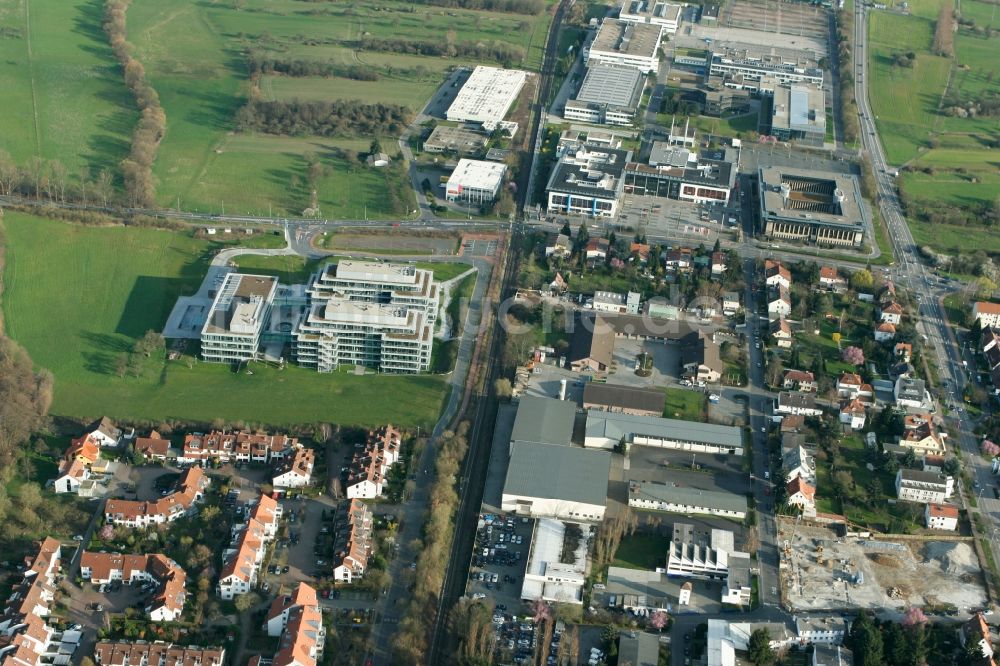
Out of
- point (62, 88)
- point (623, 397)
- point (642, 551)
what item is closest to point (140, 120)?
point (62, 88)

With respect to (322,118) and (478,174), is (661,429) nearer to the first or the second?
(478,174)

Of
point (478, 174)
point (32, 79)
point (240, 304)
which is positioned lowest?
point (240, 304)

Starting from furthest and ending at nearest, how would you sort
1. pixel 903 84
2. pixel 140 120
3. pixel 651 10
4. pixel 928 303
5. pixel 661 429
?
pixel 651 10 → pixel 903 84 → pixel 140 120 → pixel 928 303 → pixel 661 429

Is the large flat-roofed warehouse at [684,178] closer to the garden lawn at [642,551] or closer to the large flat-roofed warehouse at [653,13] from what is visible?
the large flat-roofed warehouse at [653,13]

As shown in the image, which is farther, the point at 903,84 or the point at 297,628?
the point at 903,84

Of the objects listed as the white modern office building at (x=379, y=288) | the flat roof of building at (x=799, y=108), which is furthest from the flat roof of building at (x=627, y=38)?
Result: the white modern office building at (x=379, y=288)

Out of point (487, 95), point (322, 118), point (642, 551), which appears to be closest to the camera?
point (642, 551)

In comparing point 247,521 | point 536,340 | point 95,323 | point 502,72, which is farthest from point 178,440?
point 502,72
